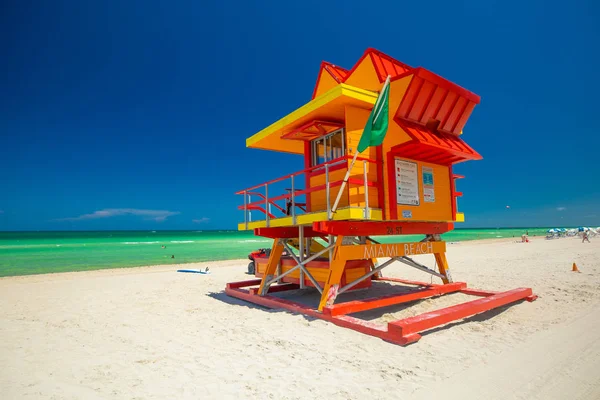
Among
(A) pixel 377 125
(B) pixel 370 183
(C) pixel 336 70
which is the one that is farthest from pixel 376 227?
(C) pixel 336 70

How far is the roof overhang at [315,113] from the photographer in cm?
802

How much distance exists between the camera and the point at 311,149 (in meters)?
10.9

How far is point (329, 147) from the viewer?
10.3 metres

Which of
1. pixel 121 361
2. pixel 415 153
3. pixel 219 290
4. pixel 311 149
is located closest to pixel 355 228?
pixel 415 153

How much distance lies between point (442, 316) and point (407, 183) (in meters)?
3.35

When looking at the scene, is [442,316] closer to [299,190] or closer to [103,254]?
[299,190]

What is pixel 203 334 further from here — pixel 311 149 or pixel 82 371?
pixel 311 149

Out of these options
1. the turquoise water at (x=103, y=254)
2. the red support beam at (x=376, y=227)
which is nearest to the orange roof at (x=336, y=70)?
the red support beam at (x=376, y=227)

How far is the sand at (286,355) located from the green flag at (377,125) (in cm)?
387

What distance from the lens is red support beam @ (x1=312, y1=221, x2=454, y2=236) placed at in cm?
801

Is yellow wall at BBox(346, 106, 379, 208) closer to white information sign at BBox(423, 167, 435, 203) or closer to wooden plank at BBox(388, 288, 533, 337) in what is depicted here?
white information sign at BBox(423, 167, 435, 203)

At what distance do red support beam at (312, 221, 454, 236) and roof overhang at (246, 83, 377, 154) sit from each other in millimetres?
2797

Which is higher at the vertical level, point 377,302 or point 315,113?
point 315,113

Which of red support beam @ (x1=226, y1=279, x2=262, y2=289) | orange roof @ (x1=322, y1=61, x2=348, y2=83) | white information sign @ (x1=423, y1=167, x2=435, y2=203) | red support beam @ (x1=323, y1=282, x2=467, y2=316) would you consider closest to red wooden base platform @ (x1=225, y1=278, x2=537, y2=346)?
red support beam @ (x1=323, y1=282, x2=467, y2=316)
